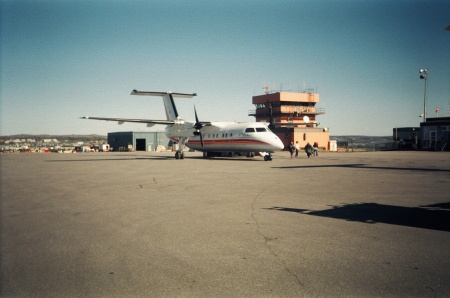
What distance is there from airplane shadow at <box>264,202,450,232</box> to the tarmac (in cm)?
3

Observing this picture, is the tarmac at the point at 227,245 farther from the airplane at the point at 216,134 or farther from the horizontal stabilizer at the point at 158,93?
Answer: the horizontal stabilizer at the point at 158,93

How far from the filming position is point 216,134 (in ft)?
117

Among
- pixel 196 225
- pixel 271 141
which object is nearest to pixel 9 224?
pixel 196 225

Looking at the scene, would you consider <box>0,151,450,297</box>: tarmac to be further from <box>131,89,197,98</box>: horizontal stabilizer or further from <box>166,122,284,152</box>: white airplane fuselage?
<box>131,89,197,98</box>: horizontal stabilizer

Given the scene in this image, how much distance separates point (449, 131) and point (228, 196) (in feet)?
172

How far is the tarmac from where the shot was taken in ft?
15.7

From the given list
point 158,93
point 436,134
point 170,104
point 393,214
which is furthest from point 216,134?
point 436,134

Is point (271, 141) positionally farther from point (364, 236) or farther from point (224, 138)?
point (364, 236)

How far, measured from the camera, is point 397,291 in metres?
4.56

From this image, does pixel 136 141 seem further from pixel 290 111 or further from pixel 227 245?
pixel 227 245

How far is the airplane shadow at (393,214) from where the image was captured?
318 inches

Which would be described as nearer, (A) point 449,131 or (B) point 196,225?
(B) point 196,225

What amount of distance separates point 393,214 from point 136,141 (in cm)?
7288

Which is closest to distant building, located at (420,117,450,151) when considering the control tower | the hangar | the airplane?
the control tower
